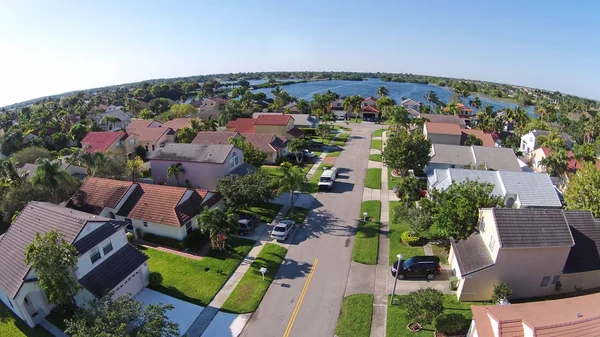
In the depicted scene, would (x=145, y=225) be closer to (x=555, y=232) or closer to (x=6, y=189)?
(x=6, y=189)

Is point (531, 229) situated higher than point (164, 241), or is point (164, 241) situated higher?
point (531, 229)

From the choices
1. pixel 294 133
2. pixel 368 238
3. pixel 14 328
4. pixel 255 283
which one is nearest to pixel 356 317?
pixel 255 283

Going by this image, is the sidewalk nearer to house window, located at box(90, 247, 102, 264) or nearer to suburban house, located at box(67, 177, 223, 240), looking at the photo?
suburban house, located at box(67, 177, 223, 240)

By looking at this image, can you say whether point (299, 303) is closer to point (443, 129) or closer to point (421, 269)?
point (421, 269)

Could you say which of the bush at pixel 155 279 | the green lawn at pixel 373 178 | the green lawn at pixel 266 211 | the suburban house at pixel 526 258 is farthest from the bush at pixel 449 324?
the green lawn at pixel 373 178

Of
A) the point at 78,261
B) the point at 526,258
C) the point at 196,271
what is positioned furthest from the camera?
the point at 196,271

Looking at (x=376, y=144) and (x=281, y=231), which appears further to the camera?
(x=376, y=144)
